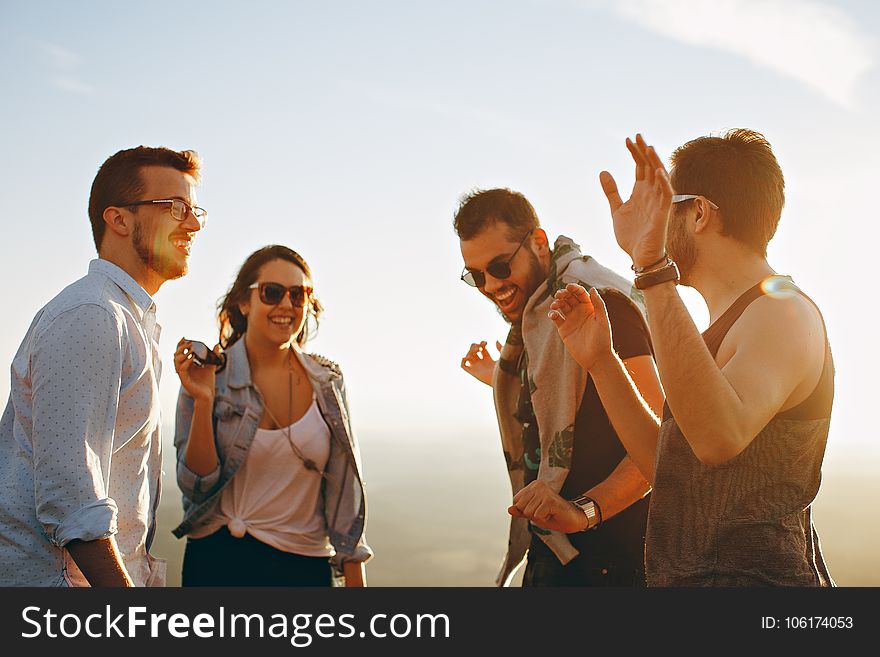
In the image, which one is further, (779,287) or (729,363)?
(779,287)

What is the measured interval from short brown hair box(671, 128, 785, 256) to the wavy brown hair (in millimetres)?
3399

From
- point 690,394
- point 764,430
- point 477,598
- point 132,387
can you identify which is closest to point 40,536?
point 132,387

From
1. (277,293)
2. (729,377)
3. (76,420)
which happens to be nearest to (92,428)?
(76,420)

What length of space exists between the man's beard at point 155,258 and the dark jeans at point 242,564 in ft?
7.16

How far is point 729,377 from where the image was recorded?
247 centimetres

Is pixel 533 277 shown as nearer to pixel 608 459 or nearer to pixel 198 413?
pixel 608 459

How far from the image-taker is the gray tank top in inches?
99.0

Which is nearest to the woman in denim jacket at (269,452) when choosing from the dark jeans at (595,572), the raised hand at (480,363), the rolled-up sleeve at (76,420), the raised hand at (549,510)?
the raised hand at (480,363)

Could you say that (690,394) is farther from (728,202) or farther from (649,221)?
(728,202)

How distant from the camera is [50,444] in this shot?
286 cm

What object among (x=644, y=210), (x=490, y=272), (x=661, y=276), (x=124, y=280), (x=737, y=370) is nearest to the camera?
(x=737, y=370)

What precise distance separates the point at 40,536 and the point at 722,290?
232cm

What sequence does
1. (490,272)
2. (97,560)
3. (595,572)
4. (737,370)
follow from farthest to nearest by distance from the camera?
1. (490,272)
2. (595,572)
3. (97,560)
4. (737,370)

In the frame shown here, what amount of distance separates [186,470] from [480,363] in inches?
72.2
